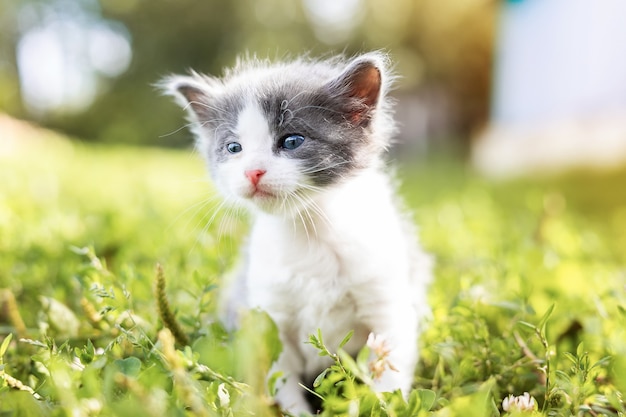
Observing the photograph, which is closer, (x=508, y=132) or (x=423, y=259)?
(x=423, y=259)

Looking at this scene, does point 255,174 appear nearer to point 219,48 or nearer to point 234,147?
point 234,147

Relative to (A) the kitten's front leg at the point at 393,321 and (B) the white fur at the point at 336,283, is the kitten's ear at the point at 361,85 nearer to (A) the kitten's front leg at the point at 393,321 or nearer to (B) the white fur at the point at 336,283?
(B) the white fur at the point at 336,283

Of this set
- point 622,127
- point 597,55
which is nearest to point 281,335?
point 622,127

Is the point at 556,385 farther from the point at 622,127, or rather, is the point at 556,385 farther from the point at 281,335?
the point at 622,127

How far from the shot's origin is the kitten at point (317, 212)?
6.02 ft

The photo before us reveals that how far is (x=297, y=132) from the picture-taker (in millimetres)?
1884

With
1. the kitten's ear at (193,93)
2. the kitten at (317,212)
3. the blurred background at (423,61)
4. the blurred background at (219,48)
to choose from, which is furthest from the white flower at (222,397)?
the blurred background at (219,48)

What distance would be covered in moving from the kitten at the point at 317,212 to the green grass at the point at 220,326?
4.8 inches

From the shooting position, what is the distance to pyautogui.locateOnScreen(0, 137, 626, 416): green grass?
1.22m

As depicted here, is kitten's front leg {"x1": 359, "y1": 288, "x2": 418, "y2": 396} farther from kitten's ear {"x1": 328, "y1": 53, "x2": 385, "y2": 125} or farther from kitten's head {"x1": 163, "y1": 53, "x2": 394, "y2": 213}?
kitten's ear {"x1": 328, "y1": 53, "x2": 385, "y2": 125}

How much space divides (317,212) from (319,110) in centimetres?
34

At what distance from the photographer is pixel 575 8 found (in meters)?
8.23

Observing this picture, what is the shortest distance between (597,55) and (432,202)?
3.41m

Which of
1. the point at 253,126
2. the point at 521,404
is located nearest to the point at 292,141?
the point at 253,126
